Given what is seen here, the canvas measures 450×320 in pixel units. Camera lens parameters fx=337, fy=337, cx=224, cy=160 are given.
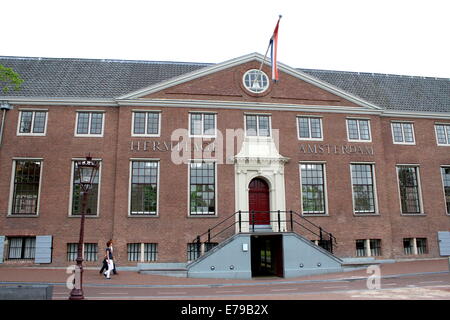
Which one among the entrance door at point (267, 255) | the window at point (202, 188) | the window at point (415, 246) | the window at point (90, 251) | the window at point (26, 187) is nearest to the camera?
the entrance door at point (267, 255)

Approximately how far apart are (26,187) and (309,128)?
17.3 metres

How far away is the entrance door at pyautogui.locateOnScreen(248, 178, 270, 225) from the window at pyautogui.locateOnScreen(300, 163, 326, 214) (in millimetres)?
2263

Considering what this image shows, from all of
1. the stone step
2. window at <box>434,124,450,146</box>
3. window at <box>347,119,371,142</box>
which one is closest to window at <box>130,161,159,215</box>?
the stone step

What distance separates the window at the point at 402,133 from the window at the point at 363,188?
3257 millimetres

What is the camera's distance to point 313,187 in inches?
817

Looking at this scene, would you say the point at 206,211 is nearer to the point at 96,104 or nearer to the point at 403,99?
the point at 96,104

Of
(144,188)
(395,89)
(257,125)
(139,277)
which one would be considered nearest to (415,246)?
(395,89)

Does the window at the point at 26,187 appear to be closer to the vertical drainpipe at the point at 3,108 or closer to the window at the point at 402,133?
the vertical drainpipe at the point at 3,108

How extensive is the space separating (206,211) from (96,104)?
30.5 ft

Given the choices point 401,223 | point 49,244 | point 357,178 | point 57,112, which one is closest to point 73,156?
point 57,112

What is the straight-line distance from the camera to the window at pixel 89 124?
2005cm

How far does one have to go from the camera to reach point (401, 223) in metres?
21.5

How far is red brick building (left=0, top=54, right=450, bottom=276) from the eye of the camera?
18.8 m

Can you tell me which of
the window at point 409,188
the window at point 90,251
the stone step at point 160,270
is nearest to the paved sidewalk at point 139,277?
the stone step at point 160,270
